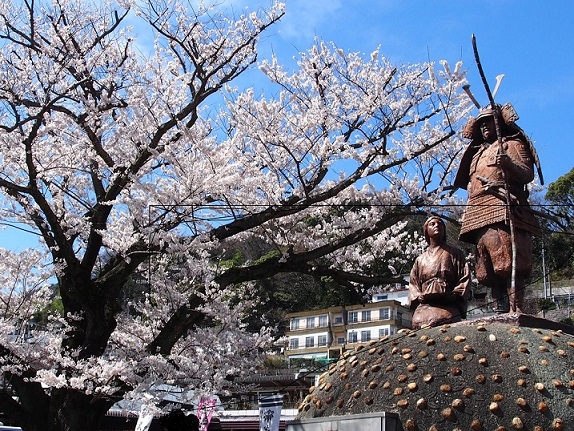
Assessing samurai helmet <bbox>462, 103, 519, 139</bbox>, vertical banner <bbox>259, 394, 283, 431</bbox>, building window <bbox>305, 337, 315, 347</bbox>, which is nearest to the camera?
samurai helmet <bbox>462, 103, 519, 139</bbox>

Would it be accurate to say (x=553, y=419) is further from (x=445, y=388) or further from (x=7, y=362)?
(x=7, y=362)

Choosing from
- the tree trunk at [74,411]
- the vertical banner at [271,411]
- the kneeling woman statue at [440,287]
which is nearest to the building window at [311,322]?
the tree trunk at [74,411]

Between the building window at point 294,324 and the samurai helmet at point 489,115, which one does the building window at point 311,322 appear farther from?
the samurai helmet at point 489,115

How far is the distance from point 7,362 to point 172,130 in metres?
4.81

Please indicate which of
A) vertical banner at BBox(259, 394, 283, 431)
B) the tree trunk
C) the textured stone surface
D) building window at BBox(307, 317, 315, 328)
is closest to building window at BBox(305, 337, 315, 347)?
building window at BBox(307, 317, 315, 328)

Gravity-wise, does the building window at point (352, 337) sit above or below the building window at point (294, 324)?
below

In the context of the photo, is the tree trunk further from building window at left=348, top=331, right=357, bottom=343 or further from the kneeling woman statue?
building window at left=348, top=331, right=357, bottom=343

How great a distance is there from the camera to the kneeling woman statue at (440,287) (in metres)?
6.30

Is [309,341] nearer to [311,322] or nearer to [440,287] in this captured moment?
[311,322]

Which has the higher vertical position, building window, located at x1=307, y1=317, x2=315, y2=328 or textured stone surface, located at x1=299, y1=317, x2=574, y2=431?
building window, located at x1=307, y1=317, x2=315, y2=328

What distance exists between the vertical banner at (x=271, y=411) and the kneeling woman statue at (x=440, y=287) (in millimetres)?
2834

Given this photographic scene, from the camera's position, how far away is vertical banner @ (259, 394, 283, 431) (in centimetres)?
861

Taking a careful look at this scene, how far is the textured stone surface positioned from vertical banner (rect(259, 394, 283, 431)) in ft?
8.80

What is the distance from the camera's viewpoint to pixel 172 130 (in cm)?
1216
